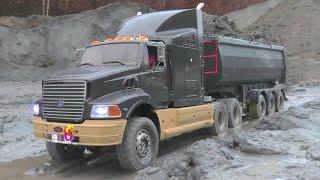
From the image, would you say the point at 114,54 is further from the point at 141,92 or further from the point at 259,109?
the point at 259,109

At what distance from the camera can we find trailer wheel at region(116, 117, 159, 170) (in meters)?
9.18

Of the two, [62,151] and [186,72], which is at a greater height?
[186,72]

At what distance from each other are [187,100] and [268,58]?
23.6ft

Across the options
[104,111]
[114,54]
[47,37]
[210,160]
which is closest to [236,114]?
[114,54]

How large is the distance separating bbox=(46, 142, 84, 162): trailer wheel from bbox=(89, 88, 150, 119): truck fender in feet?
6.32

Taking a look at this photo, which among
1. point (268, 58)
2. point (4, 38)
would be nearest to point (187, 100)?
point (268, 58)

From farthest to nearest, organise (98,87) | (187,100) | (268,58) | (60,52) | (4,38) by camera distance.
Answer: (60,52)
(4,38)
(268,58)
(187,100)
(98,87)

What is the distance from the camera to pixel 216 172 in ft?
27.6

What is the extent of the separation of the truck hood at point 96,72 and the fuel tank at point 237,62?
13.7 ft

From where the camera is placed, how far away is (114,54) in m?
10.3

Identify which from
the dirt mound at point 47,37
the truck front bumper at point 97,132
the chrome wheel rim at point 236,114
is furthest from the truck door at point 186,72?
the dirt mound at point 47,37

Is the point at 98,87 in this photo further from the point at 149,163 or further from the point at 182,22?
the point at 182,22

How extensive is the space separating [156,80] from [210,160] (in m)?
2.18

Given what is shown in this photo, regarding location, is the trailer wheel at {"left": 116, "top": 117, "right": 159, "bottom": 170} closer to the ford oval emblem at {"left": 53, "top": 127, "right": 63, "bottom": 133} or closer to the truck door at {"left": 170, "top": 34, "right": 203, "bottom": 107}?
the ford oval emblem at {"left": 53, "top": 127, "right": 63, "bottom": 133}
